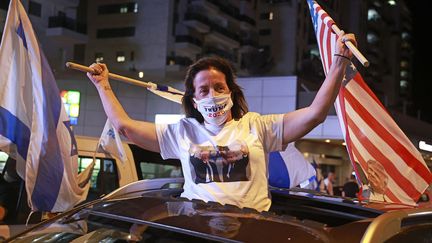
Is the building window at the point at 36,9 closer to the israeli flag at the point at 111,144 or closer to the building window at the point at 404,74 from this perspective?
the israeli flag at the point at 111,144

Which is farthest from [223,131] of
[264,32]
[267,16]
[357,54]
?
[267,16]

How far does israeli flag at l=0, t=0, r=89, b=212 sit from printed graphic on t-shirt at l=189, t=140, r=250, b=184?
72.0 inches

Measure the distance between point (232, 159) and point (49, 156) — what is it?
80.3 inches

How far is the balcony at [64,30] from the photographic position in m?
27.1

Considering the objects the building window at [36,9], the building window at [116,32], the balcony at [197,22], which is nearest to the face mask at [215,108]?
the building window at [36,9]

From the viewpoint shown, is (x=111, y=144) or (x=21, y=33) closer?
(x=21, y=33)

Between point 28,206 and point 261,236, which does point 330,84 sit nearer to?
point 261,236

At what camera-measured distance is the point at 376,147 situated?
4.15m

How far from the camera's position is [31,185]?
3865mm

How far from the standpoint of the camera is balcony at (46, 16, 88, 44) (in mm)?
27141

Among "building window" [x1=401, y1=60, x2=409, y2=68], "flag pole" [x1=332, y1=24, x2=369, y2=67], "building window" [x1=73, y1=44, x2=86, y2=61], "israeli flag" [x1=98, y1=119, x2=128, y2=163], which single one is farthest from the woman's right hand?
"building window" [x1=401, y1=60, x2=409, y2=68]

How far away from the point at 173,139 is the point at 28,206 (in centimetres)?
191

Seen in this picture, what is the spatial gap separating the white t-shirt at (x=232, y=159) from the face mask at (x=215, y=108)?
6 cm

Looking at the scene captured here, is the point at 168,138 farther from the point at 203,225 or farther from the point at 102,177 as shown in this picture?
the point at 102,177
